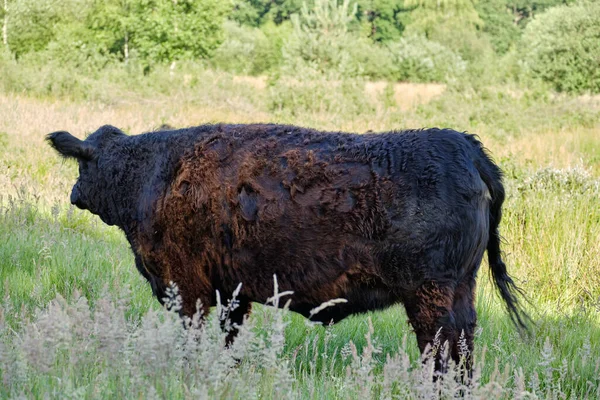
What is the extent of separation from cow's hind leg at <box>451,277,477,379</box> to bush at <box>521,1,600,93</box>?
107 ft

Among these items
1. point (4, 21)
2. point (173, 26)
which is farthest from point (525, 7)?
point (4, 21)

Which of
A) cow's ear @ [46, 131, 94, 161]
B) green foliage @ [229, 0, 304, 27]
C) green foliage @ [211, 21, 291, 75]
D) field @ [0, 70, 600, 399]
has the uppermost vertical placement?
cow's ear @ [46, 131, 94, 161]

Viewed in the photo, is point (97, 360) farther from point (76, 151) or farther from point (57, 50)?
point (57, 50)

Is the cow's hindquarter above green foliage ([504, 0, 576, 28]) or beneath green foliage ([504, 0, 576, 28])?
above

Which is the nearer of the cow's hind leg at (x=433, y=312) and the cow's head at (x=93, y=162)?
the cow's hind leg at (x=433, y=312)

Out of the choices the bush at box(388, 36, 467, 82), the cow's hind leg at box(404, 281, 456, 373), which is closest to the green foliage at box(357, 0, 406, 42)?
the bush at box(388, 36, 467, 82)

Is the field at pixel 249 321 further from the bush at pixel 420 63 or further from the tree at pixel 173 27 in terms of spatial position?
the bush at pixel 420 63

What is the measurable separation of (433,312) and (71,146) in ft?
9.41

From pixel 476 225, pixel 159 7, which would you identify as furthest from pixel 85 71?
pixel 476 225

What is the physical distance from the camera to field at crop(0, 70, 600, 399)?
273 centimetres

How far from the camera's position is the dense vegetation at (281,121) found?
2822 millimetres

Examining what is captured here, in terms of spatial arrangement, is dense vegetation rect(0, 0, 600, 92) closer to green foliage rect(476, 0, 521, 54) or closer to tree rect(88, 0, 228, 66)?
tree rect(88, 0, 228, 66)

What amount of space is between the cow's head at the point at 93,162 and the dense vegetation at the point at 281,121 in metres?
0.71

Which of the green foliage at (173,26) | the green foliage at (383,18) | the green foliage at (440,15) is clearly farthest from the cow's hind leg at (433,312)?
the green foliage at (383,18)
